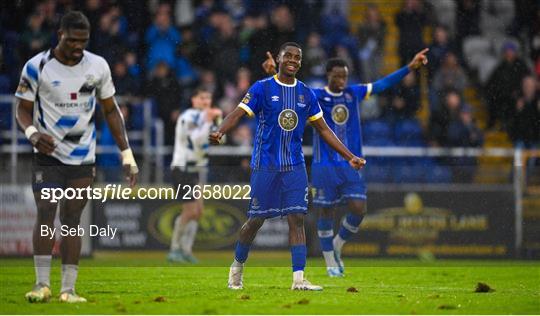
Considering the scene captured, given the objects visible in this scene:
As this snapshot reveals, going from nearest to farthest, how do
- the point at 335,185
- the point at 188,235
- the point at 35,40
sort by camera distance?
the point at 335,185 → the point at 188,235 → the point at 35,40

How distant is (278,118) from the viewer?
1080cm

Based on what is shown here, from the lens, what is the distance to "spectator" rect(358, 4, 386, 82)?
67.6 feet

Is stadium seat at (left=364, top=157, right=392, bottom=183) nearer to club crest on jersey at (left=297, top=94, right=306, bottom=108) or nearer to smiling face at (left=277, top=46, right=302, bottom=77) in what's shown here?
club crest on jersey at (left=297, top=94, right=306, bottom=108)

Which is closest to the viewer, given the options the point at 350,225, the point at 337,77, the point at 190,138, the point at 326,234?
the point at 337,77

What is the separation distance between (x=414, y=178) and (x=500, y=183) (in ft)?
4.81

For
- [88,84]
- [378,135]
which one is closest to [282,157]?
[88,84]

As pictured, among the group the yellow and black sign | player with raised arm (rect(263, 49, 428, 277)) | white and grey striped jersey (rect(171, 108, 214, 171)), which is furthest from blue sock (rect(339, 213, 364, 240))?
the yellow and black sign

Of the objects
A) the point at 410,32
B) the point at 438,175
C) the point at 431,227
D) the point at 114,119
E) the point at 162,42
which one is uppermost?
the point at 410,32

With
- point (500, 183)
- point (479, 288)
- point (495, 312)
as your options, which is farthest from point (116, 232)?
point (495, 312)

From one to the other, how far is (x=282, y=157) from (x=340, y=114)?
2588 mm

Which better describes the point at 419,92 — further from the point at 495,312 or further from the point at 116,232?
the point at 495,312

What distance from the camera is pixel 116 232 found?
57.9 feet

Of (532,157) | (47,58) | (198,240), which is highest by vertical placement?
(47,58)

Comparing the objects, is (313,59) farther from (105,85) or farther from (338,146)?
(105,85)
